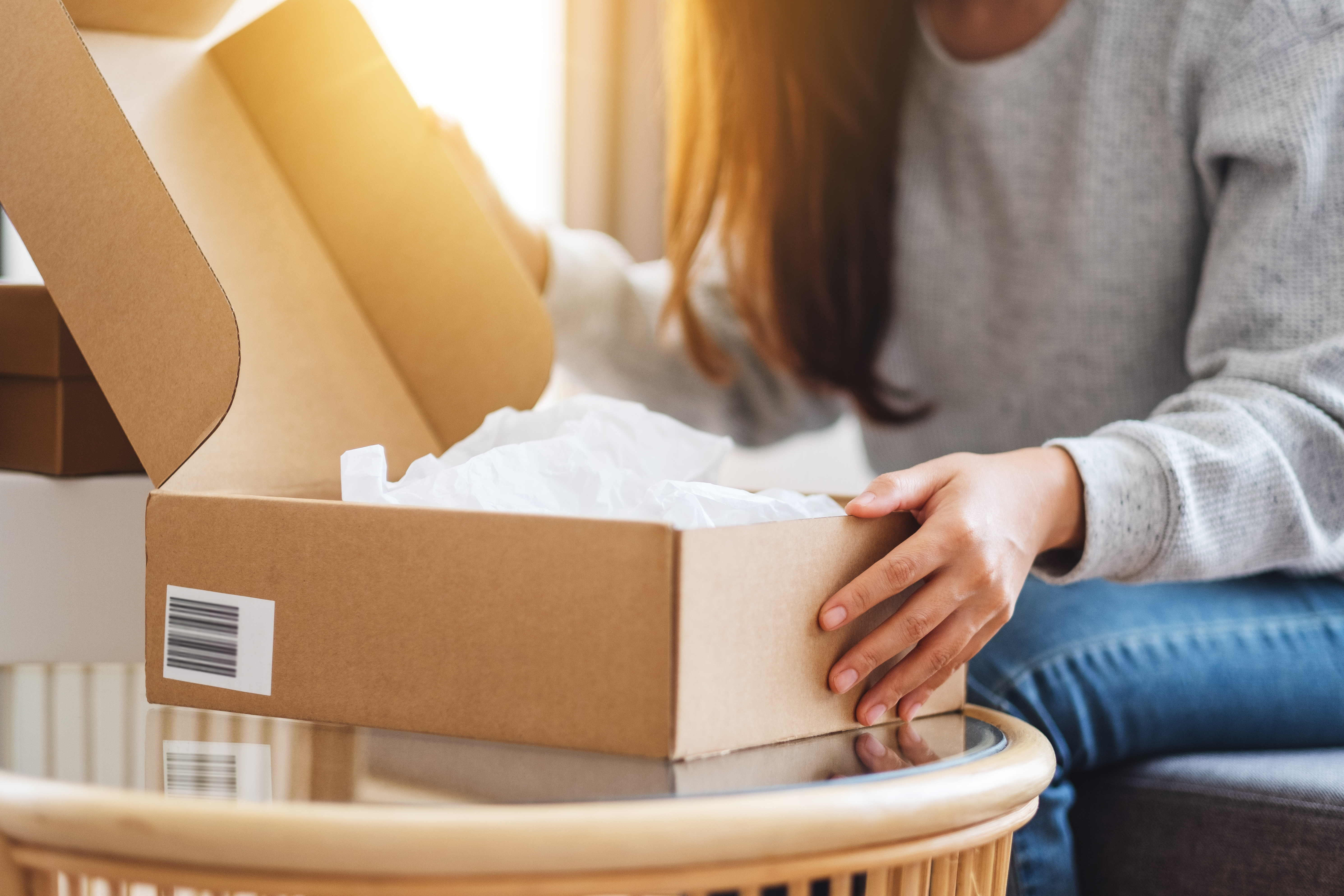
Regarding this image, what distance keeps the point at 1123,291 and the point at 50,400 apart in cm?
69

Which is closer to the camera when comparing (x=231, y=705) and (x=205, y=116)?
(x=231, y=705)

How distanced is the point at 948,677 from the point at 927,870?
0.12 m

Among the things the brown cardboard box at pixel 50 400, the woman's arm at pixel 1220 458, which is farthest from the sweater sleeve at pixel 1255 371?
the brown cardboard box at pixel 50 400

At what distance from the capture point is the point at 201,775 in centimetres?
36

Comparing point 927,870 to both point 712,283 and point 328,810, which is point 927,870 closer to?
point 328,810

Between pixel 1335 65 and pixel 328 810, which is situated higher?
pixel 1335 65

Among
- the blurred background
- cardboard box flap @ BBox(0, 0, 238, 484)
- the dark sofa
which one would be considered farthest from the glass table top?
the blurred background

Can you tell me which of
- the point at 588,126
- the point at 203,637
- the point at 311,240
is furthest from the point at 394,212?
the point at 588,126

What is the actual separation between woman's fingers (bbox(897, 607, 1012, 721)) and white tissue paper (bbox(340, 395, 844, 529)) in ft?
0.26

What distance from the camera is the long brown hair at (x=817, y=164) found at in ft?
2.89

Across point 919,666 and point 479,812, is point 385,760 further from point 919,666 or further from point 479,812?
point 919,666

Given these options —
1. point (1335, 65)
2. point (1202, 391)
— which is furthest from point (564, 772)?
point (1335, 65)

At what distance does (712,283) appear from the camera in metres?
1.00

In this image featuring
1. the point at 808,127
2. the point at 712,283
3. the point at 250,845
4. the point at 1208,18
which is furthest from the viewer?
the point at 712,283
